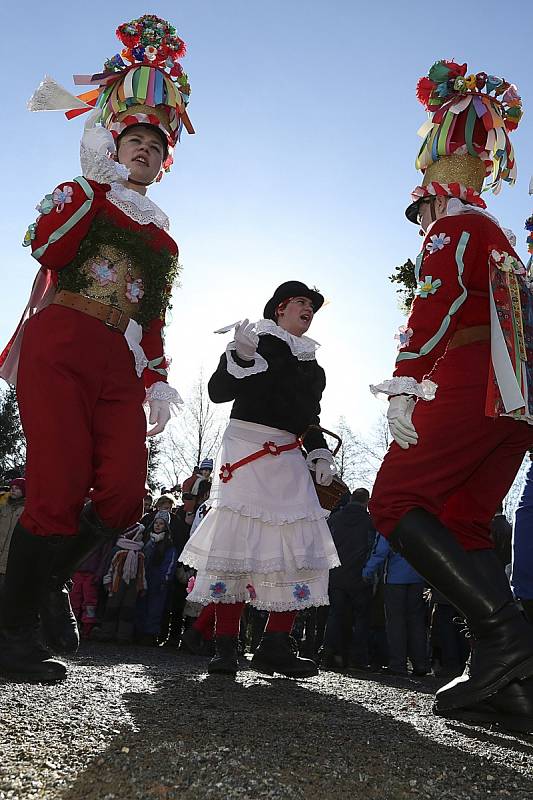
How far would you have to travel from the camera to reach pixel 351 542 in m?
6.79

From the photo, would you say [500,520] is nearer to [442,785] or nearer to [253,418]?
[253,418]

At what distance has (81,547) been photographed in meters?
2.81

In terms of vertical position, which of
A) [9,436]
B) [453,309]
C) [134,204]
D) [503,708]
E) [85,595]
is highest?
[9,436]

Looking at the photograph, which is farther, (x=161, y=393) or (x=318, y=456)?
(x=318, y=456)

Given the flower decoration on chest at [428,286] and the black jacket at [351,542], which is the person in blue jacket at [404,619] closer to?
the black jacket at [351,542]

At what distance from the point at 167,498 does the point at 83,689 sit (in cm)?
623

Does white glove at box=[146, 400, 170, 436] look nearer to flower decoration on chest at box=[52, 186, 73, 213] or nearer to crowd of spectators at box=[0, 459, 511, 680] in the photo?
flower decoration on chest at box=[52, 186, 73, 213]

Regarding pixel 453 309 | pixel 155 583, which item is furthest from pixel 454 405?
pixel 155 583

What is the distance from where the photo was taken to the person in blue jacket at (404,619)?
5.88 metres

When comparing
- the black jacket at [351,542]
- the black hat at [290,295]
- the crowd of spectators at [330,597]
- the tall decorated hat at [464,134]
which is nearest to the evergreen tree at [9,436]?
the crowd of spectators at [330,597]

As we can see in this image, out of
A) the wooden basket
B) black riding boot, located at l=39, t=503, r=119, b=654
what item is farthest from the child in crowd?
black riding boot, located at l=39, t=503, r=119, b=654

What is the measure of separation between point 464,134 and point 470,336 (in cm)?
100

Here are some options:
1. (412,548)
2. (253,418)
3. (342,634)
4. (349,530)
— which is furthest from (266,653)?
(349,530)

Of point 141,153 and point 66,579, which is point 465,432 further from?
point 141,153
